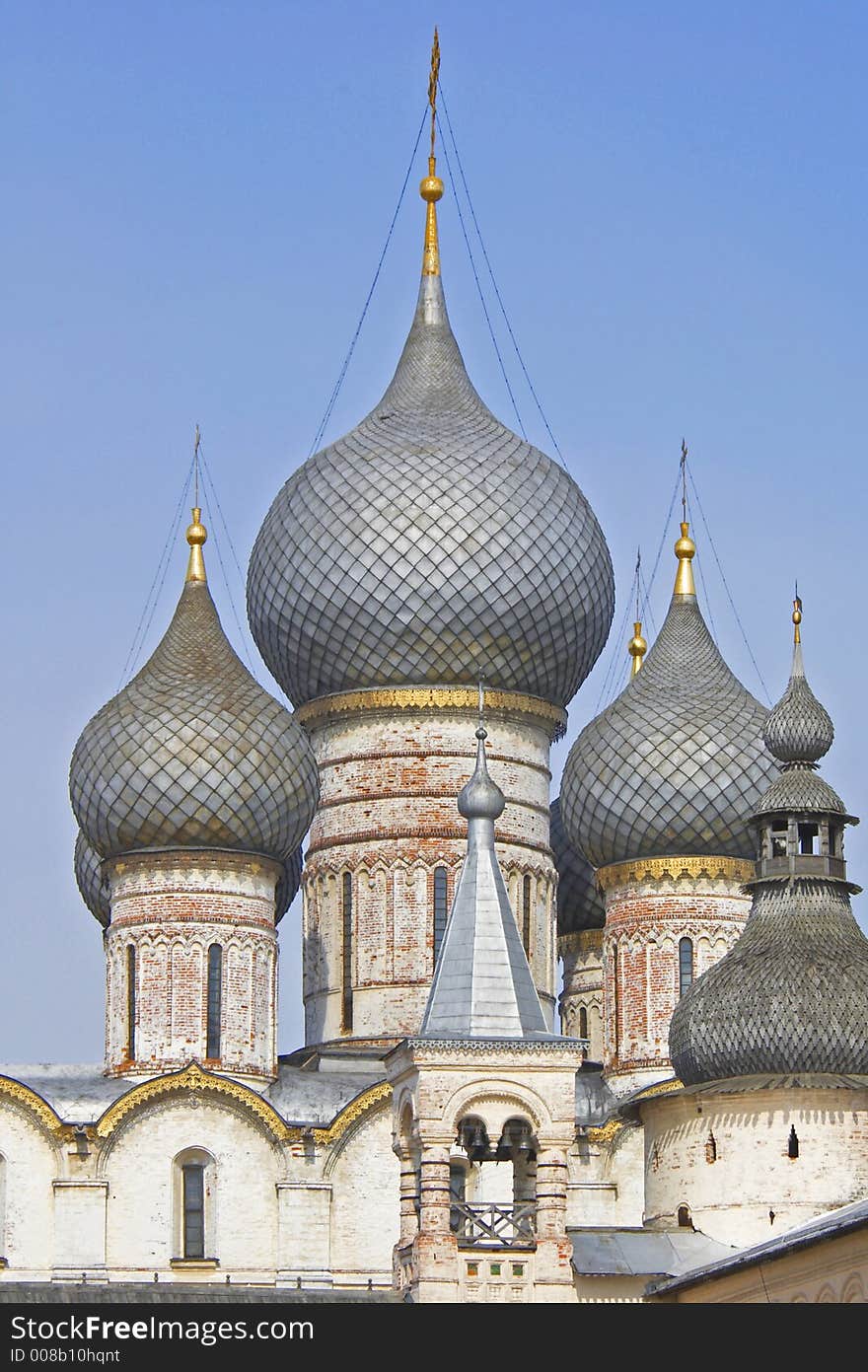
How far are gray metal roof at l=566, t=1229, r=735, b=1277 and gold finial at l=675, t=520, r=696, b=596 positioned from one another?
8045 mm

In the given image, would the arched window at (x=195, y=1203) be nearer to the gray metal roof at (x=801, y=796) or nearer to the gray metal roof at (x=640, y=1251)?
the gray metal roof at (x=640, y=1251)

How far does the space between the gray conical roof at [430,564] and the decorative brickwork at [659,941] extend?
226 cm

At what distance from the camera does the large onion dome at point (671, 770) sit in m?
36.5

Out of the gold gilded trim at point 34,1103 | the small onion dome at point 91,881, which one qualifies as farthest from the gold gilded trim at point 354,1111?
the small onion dome at point 91,881

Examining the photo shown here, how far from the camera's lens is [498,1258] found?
28.2 meters

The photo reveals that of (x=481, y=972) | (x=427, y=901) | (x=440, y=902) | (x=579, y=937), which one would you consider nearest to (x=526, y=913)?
(x=440, y=902)

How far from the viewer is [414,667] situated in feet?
121

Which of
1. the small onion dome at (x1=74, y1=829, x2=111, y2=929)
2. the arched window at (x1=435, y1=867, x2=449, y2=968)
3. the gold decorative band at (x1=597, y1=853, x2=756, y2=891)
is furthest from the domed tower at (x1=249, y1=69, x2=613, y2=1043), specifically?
the small onion dome at (x1=74, y1=829, x2=111, y2=929)

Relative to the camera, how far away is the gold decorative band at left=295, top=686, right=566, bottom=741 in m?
36.8

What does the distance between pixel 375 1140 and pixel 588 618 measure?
6098 millimetres

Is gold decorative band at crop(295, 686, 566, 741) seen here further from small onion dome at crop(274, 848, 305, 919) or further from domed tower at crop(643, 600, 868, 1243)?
domed tower at crop(643, 600, 868, 1243)

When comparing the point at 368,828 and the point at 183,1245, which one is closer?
the point at 183,1245
